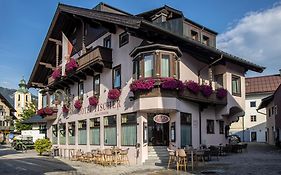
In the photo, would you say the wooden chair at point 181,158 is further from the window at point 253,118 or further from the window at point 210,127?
the window at point 253,118

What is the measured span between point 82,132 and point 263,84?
1757 inches

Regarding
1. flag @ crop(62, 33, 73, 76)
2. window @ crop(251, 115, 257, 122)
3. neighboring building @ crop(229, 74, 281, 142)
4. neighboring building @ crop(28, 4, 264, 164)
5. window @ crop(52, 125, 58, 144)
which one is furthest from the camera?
window @ crop(251, 115, 257, 122)

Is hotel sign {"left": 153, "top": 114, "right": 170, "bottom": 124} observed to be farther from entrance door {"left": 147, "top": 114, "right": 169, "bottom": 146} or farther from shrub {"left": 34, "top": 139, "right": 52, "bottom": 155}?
shrub {"left": 34, "top": 139, "right": 52, "bottom": 155}

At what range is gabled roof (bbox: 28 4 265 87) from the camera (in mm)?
18922

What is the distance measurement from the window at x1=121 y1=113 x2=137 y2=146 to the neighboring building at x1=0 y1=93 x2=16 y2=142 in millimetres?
69320

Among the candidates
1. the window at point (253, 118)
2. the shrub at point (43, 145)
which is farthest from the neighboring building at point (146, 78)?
the window at point (253, 118)

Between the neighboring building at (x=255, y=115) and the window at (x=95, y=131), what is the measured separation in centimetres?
4200

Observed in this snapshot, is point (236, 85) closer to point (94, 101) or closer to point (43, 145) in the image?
point (94, 101)

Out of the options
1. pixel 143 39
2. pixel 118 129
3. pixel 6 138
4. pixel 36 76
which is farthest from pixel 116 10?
pixel 6 138

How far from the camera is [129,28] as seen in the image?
A: 20.2 meters

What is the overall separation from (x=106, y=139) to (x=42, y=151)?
413 inches

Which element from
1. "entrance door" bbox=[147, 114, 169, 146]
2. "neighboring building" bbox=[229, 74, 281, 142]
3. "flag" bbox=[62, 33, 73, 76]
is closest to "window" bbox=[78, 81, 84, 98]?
"flag" bbox=[62, 33, 73, 76]

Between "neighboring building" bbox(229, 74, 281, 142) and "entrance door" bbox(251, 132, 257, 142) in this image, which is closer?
"neighboring building" bbox(229, 74, 281, 142)

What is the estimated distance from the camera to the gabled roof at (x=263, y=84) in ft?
204
